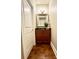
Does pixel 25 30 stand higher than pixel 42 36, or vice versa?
pixel 25 30

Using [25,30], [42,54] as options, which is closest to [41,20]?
[42,54]

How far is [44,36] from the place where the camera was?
6.18 meters

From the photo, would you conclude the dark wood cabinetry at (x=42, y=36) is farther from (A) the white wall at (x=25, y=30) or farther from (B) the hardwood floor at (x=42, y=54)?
(A) the white wall at (x=25, y=30)

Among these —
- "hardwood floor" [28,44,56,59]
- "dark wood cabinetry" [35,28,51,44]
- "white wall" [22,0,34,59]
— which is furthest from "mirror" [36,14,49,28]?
"white wall" [22,0,34,59]

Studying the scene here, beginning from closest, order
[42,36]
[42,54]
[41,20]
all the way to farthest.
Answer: [42,54] < [42,36] < [41,20]

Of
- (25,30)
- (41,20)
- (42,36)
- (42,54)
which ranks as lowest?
(42,54)

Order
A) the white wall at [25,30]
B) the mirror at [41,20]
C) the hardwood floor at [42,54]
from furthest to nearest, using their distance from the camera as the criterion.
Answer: the mirror at [41,20] → the hardwood floor at [42,54] → the white wall at [25,30]

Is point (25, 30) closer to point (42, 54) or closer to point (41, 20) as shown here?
point (42, 54)

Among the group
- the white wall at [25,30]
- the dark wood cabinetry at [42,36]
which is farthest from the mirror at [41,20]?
the white wall at [25,30]

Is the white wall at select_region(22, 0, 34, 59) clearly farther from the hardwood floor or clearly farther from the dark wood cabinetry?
the dark wood cabinetry

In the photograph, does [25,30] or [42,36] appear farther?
[42,36]
